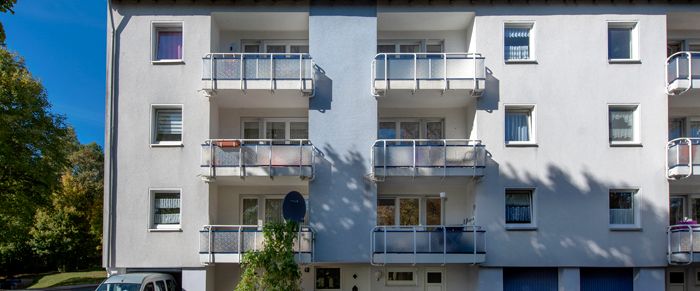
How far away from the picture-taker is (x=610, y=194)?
1756cm

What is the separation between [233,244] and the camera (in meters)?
16.9

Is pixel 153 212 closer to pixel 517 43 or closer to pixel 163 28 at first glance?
pixel 163 28

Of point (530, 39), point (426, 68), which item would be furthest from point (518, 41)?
point (426, 68)

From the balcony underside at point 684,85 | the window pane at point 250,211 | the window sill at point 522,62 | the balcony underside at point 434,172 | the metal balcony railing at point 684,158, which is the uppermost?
the window sill at point 522,62

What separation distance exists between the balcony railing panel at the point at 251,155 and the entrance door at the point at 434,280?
5.29m

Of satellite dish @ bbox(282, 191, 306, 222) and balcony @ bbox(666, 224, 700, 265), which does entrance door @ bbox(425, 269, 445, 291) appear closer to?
satellite dish @ bbox(282, 191, 306, 222)

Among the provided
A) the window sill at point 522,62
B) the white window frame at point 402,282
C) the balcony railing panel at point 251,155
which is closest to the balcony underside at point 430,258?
the white window frame at point 402,282

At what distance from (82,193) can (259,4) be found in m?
30.0

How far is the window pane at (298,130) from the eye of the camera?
1928 cm

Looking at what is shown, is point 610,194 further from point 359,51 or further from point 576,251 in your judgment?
point 359,51

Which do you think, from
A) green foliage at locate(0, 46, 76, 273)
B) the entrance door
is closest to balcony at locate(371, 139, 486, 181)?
the entrance door

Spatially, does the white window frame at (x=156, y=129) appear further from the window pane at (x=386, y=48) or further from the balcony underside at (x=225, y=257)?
A: the window pane at (x=386, y=48)

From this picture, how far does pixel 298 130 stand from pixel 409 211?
4.56 meters

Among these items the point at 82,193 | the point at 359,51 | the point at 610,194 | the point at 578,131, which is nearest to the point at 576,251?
the point at 610,194
